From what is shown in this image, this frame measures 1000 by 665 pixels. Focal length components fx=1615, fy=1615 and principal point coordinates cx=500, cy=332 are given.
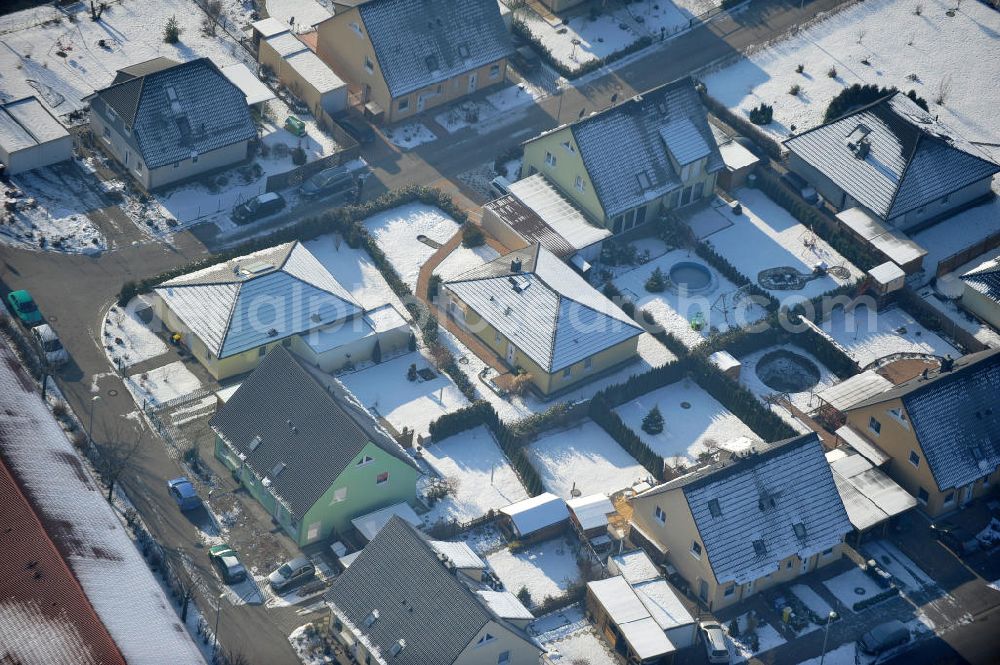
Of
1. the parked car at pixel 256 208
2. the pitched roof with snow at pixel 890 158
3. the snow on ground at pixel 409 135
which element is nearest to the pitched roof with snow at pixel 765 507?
the pitched roof with snow at pixel 890 158

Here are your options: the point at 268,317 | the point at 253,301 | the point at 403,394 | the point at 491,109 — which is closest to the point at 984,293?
the point at 491,109

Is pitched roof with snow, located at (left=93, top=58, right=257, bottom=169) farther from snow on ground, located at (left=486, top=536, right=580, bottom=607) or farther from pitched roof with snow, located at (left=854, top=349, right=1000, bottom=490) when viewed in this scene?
pitched roof with snow, located at (left=854, top=349, right=1000, bottom=490)

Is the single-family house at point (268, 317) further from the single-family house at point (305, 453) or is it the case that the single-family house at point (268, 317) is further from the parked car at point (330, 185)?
the parked car at point (330, 185)

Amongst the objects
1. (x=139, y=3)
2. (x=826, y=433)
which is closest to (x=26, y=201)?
(x=139, y=3)

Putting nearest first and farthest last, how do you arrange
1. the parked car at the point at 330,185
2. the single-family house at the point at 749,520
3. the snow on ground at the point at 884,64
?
the single-family house at the point at 749,520 → the parked car at the point at 330,185 → the snow on ground at the point at 884,64

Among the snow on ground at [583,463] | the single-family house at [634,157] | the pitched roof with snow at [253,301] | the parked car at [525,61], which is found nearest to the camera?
the snow on ground at [583,463]

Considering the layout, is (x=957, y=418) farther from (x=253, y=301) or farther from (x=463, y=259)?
(x=253, y=301)
